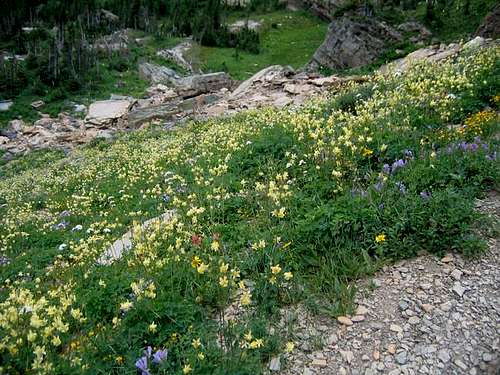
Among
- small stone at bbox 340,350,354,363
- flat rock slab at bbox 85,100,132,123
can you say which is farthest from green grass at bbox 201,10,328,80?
small stone at bbox 340,350,354,363

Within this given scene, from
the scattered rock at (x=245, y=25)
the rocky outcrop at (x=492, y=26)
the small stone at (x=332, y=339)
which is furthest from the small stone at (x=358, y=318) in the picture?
the scattered rock at (x=245, y=25)

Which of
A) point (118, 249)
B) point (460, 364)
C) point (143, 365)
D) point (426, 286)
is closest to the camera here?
point (143, 365)

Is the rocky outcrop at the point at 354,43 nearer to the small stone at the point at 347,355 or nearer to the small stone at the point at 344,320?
the small stone at the point at 344,320

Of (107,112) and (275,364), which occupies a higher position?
(275,364)

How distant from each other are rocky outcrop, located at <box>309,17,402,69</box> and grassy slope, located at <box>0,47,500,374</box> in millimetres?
19552

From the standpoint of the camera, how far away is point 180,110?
1007 inches

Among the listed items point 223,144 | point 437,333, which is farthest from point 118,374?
point 223,144

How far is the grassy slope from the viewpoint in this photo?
3.78m

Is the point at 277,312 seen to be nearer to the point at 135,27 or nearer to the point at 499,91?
the point at 499,91

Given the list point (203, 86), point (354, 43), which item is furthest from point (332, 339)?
point (203, 86)

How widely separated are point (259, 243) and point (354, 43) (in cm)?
2594

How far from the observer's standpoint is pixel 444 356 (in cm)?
361

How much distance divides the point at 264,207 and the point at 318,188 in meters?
0.89

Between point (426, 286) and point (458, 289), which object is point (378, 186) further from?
point (458, 289)
